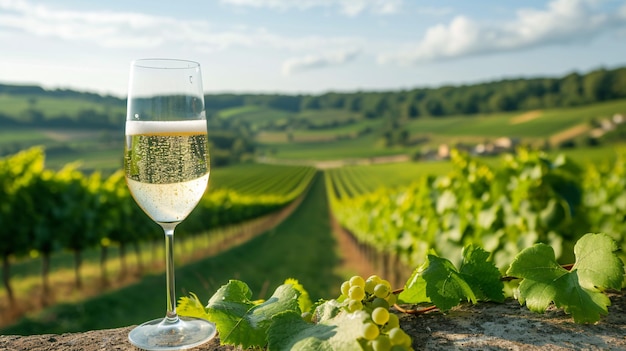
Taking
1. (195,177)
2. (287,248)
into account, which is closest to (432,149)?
(287,248)

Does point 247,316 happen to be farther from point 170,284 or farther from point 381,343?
point 170,284

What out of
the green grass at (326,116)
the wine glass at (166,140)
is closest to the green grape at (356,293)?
the wine glass at (166,140)

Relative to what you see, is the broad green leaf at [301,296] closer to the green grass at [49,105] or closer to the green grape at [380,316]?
the green grape at [380,316]

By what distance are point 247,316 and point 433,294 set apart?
1.47 ft

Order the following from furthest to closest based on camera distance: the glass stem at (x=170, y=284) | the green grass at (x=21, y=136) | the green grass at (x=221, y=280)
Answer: the green grass at (x=21, y=136)
the green grass at (x=221, y=280)
the glass stem at (x=170, y=284)

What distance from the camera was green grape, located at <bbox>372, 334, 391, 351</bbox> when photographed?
106cm

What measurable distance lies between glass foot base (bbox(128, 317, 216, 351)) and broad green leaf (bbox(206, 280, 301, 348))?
19 centimetres

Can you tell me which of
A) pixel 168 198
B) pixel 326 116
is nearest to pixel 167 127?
pixel 168 198

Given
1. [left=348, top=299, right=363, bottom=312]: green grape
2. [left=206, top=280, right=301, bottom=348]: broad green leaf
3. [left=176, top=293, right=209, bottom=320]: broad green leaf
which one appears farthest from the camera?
[left=176, top=293, right=209, bottom=320]: broad green leaf

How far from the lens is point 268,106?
128 metres

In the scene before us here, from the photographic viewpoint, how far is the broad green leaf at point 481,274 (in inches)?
57.1

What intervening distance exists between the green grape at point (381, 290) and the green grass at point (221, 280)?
0.56 meters

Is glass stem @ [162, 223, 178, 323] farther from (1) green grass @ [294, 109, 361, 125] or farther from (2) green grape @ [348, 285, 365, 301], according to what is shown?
(1) green grass @ [294, 109, 361, 125]

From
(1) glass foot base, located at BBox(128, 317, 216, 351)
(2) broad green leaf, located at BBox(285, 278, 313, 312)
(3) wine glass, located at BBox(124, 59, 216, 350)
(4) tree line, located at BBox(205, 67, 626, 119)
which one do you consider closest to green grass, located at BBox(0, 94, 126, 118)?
(4) tree line, located at BBox(205, 67, 626, 119)
